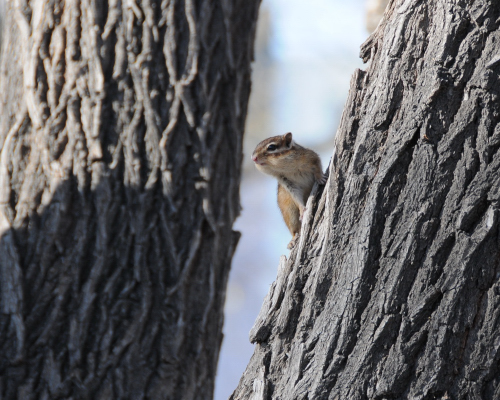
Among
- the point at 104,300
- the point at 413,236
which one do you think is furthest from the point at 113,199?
the point at 413,236

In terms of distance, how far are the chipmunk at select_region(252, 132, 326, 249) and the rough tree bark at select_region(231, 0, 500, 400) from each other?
6.24 feet

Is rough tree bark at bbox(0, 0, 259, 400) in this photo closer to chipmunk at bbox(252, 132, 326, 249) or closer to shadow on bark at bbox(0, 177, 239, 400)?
shadow on bark at bbox(0, 177, 239, 400)

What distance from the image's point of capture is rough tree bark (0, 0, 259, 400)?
3088mm

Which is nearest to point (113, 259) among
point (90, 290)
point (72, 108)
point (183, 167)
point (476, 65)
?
point (90, 290)

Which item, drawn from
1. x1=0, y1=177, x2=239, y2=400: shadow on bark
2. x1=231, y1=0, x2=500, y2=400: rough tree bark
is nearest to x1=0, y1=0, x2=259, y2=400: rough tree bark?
x1=0, y1=177, x2=239, y2=400: shadow on bark

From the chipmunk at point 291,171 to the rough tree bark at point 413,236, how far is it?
1903 mm

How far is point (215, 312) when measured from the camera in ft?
11.4

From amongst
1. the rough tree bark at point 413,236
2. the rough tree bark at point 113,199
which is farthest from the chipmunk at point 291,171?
the rough tree bark at point 413,236

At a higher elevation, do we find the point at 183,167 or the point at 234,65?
the point at 234,65

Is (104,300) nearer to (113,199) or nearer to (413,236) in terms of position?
(113,199)

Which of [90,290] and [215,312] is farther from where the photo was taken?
[215,312]

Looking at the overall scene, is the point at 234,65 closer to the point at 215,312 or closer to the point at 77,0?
the point at 77,0

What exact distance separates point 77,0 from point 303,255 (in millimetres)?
2167

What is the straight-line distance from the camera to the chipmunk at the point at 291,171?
4105 mm
